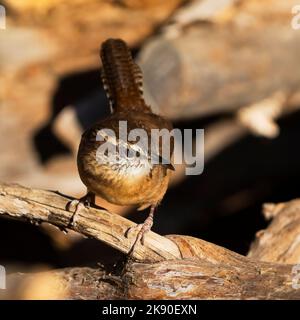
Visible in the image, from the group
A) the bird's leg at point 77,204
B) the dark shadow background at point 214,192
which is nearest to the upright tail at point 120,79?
the bird's leg at point 77,204

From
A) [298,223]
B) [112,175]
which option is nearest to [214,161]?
[298,223]

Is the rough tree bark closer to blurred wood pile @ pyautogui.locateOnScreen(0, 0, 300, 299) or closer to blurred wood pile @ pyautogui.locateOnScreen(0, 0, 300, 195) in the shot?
blurred wood pile @ pyautogui.locateOnScreen(0, 0, 300, 299)

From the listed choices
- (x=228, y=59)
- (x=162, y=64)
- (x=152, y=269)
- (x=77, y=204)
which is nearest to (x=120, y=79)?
(x=77, y=204)

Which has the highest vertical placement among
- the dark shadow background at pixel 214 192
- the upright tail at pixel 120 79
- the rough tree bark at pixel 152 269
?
the dark shadow background at pixel 214 192

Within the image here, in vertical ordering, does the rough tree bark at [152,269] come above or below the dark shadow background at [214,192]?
below

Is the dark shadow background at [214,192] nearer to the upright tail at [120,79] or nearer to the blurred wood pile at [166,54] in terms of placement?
the blurred wood pile at [166,54]

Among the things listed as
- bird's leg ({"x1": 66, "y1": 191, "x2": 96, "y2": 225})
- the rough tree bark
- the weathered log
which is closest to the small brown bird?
bird's leg ({"x1": 66, "y1": 191, "x2": 96, "y2": 225})
